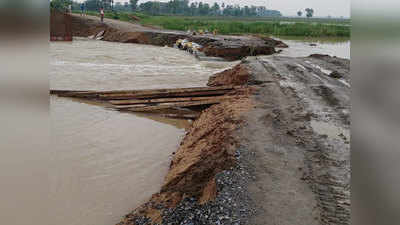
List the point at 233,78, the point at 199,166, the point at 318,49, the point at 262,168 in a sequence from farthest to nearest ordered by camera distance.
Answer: the point at 318,49 < the point at 233,78 < the point at 199,166 < the point at 262,168

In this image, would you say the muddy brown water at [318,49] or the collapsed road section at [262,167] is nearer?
the collapsed road section at [262,167]

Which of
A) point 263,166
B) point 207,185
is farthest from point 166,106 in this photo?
point 207,185

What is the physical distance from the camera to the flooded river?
5266 mm

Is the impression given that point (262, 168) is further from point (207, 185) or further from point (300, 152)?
point (300, 152)

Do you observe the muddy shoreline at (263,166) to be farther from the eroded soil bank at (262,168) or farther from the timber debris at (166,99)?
the timber debris at (166,99)

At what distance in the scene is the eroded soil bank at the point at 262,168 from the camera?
4023mm

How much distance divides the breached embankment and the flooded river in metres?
8.68

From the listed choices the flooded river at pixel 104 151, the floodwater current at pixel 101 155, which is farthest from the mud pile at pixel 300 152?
the flooded river at pixel 104 151

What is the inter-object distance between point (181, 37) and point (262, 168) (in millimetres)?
25214

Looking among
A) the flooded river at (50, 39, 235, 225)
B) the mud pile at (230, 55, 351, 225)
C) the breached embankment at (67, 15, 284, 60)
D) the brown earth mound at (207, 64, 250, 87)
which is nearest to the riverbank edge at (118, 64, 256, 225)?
the mud pile at (230, 55, 351, 225)

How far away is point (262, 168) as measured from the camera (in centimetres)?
507

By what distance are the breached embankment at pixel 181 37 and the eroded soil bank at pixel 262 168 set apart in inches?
590
